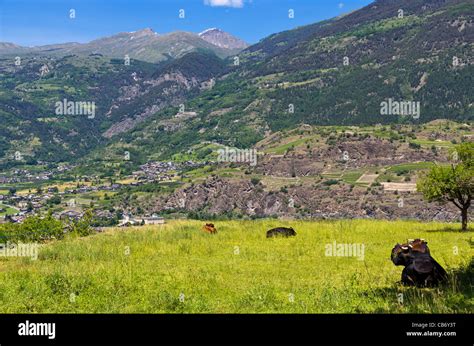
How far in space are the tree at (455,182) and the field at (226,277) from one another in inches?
147

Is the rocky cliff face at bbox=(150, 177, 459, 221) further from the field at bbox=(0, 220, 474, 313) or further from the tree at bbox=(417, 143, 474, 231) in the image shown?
the field at bbox=(0, 220, 474, 313)

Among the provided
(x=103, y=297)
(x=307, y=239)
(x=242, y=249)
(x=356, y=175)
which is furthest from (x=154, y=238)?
(x=356, y=175)

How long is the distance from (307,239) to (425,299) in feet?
47.3

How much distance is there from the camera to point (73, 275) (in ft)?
55.1

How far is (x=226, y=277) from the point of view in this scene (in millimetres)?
17266

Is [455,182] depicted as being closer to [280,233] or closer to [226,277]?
[280,233]

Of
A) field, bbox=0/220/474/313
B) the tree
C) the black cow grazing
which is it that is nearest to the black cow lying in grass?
field, bbox=0/220/474/313

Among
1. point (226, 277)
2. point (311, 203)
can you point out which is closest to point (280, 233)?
point (226, 277)

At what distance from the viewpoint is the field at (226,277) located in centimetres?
1298

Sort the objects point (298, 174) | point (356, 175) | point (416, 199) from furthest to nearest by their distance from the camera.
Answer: point (298, 174) → point (356, 175) → point (416, 199)

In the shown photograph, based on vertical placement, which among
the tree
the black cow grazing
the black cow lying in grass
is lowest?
the black cow grazing

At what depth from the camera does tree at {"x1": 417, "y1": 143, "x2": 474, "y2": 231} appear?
3019cm

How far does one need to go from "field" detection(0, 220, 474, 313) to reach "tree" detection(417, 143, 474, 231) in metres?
3.73
